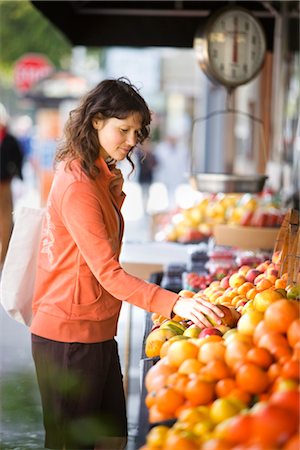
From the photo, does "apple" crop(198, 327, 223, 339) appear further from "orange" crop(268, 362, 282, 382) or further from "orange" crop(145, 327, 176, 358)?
"orange" crop(268, 362, 282, 382)

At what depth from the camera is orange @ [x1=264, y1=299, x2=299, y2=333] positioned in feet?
9.27

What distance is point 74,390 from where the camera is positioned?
352cm

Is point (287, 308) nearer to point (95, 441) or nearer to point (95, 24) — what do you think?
point (95, 441)

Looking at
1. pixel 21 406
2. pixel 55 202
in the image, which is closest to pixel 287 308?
pixel 55 202

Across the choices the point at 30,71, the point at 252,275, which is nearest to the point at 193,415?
the point at 252,275

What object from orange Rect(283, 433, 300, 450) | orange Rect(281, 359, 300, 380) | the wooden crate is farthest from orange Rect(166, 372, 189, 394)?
the wooden crate

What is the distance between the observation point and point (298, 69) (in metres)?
9.92

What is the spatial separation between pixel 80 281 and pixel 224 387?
1.02 m

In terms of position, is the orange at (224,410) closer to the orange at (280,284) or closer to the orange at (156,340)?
the orange at (156,340)

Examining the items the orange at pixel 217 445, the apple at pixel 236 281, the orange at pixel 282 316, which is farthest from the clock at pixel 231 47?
the orange at pixel 217 445

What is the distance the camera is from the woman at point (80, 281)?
11.4 ft

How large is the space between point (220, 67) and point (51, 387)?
12.9 feet

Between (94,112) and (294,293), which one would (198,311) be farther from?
(94,112)

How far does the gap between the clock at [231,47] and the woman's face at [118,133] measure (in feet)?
11.4
